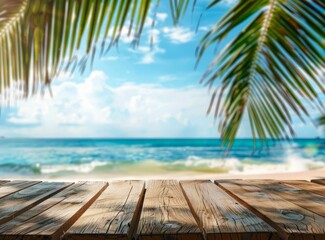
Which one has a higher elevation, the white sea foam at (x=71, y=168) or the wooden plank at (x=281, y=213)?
the wooden plank at (x=281, y=213)

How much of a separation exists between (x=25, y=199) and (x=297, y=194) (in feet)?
2.96

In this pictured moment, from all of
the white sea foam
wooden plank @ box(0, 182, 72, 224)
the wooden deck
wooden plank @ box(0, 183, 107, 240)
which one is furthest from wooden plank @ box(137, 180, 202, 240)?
the white sea foam

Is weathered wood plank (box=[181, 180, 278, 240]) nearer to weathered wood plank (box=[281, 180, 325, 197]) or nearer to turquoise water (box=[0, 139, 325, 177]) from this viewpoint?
weathered wood plank (box=[281, 180, 325, 197])

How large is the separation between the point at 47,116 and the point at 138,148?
9094 mm

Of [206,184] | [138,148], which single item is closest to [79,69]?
[206,184]

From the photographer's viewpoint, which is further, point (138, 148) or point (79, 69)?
point (138, 148)

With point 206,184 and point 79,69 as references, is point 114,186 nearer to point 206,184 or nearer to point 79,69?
point 206,184

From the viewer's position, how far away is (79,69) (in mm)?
865

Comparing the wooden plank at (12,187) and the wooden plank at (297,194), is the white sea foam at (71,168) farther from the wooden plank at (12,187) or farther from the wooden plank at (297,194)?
the wooden plank at (297,194)

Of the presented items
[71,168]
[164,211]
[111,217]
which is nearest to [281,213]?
[164,211]

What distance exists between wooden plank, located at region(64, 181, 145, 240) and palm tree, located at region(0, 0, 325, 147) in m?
0.33

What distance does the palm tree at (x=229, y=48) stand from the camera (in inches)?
38.8

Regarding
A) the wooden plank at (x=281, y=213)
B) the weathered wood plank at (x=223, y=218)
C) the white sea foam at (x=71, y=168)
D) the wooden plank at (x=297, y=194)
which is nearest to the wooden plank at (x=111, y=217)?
the weathered wood plank at (x=223, y=218)

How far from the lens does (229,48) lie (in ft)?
6.29
